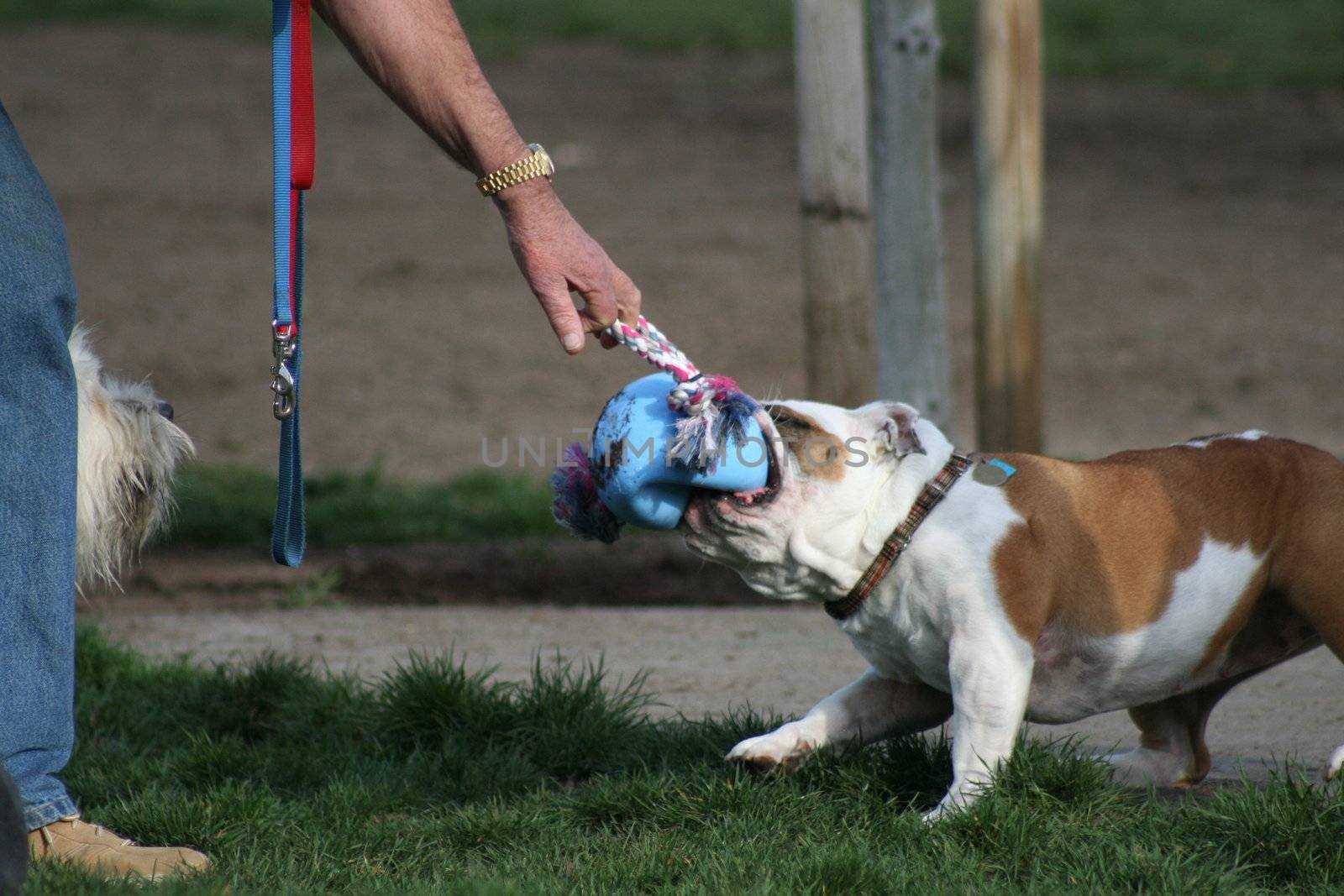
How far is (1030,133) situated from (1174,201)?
27.3ft

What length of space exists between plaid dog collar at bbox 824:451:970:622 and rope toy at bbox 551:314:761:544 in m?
0.41

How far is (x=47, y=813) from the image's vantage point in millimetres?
2910

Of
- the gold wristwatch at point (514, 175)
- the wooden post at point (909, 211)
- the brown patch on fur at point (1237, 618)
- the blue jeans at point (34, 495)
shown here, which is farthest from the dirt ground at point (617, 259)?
the blue jeans at point (34, 495)

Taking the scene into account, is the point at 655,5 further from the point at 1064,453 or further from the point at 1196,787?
the point at 1196,787

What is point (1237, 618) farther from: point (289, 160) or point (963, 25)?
point (963, 25)

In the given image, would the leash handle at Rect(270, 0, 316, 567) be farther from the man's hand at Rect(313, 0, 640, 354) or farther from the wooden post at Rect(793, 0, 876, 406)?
the wooden post at Rect(793, 0, 876, 406)

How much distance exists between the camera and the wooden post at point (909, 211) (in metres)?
5.76

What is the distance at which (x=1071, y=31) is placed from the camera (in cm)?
2039

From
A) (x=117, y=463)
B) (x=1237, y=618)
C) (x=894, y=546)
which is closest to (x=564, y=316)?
(x=894, y=546)

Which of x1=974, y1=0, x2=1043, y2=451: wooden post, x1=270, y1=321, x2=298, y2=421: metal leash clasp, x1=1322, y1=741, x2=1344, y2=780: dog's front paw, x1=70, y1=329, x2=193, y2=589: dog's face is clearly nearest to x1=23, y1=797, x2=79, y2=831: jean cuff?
x1=70, y1=329, x2=193, y2=589: dog's face

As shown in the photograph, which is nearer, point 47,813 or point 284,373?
point 47,813

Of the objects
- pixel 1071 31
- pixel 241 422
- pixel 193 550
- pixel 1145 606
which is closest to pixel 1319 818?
pixel 1145 606

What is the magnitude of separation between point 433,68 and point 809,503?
1.15 meters

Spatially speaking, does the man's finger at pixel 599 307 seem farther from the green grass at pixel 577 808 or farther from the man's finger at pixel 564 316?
the green grass at pixel 577 808
